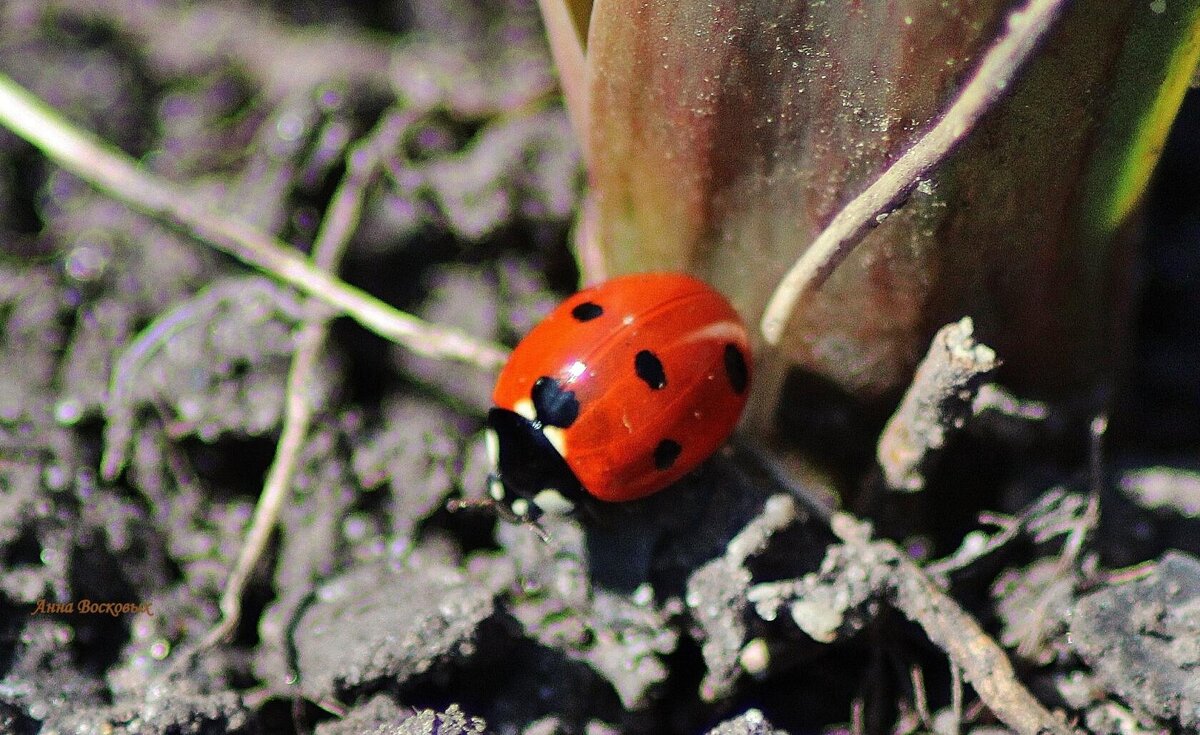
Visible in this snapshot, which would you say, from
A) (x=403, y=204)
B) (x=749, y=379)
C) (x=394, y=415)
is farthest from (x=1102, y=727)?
(x=403, y=204)

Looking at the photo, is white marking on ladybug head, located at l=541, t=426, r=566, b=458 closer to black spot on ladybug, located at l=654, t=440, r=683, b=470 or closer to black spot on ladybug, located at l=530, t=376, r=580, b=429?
black spot on ladybug, located at l=530, t=376, r=580, b=429

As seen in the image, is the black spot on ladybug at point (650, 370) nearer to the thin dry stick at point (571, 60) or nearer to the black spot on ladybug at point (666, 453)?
the black spot on ladybug at point (666, 453)

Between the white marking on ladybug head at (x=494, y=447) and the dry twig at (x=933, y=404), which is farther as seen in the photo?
the white marking on ladybug head at (x=494, y=447)

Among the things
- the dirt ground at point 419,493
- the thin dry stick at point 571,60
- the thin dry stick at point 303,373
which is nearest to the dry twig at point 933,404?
the dirt ground at point 419,493

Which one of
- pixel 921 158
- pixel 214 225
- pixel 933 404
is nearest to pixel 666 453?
pixel 933 404

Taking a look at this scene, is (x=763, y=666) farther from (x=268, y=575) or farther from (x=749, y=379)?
(x=268, y=575)

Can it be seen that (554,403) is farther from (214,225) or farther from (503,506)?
(214,225)
